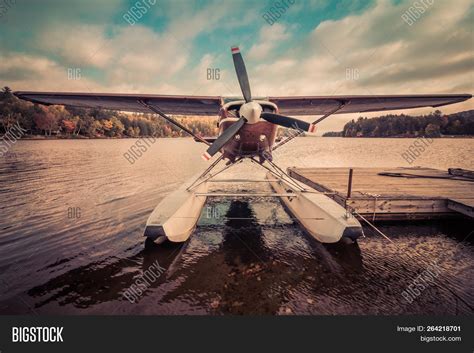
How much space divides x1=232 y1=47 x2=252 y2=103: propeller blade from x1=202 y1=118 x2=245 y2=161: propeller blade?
643 millimetres

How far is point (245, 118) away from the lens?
5105 millimetres

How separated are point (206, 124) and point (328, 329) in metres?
95.7

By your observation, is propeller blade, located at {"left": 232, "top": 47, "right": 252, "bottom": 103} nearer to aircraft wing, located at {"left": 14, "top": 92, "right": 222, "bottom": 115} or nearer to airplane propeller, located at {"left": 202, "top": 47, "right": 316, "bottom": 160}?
airplane propeller, located at {"left": 202, "top": 47, "right": 316, "bottom": 160}

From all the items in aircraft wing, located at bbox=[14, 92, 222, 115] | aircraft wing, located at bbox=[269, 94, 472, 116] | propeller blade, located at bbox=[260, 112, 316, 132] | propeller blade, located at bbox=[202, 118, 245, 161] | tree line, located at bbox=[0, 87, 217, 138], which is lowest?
propeller blade, located at bbox=[202, 118, 245, 161]

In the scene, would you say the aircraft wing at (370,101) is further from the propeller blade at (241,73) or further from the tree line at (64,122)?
the tree line at (64,122)

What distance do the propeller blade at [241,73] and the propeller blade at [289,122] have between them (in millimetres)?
594

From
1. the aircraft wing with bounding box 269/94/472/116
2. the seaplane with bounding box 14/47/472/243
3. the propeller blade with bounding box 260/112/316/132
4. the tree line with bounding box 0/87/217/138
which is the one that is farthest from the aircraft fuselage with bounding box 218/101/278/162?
the tree line with bounding box 0/87/217/138

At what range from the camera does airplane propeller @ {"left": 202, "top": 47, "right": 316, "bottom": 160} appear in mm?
4818

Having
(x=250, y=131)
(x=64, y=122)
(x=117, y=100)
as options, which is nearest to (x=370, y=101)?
(x=250, y=131)

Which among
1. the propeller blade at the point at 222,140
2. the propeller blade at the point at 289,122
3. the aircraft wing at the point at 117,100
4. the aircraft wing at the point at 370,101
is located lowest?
the propeller blade at the point at 222,140

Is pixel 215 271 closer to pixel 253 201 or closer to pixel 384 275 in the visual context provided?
pixel 384 275

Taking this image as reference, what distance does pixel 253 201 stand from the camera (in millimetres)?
9445

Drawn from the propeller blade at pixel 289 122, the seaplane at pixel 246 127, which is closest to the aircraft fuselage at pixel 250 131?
the seaplane at pixel 246 127

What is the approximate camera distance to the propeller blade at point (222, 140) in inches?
188
